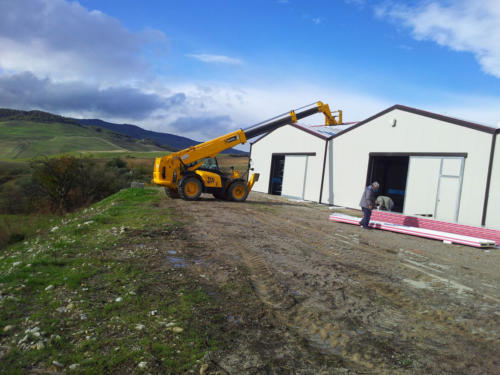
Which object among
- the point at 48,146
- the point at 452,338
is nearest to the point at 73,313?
the point at 452,338

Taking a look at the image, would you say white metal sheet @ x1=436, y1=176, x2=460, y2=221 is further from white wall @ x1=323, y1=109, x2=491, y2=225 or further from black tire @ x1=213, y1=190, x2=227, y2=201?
black tire @ x1=213, y1=190, x2=227, y2=201

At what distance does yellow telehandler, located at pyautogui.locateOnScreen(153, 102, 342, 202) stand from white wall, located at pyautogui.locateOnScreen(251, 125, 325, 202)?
13.2 ft

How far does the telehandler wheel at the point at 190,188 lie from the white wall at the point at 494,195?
1162 cm

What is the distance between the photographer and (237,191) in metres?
17.1

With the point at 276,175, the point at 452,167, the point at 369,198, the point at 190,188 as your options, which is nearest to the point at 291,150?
the point at 276,175

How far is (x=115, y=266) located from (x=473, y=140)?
1421 centimetres

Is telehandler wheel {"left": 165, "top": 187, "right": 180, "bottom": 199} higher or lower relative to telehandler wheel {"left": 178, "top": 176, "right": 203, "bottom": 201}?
lower

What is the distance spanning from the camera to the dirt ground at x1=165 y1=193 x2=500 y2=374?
11.7 ft

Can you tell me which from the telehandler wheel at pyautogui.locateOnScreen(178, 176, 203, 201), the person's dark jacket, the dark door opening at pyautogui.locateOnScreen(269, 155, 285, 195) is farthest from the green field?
the person's dark jacket

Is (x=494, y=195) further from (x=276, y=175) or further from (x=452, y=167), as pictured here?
(x=276, y=175)

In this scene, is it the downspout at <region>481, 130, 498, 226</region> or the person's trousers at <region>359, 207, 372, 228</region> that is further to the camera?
the downspout at <region>481, 130, 498, 226</region>

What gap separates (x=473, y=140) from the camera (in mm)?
14094

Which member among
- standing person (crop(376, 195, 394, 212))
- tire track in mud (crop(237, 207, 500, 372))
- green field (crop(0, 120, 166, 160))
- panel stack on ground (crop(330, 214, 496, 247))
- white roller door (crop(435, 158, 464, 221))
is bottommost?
tire track in mud (crop(237, 207, 500, 372))

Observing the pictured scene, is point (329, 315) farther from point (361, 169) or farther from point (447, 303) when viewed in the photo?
point (361, 169)
